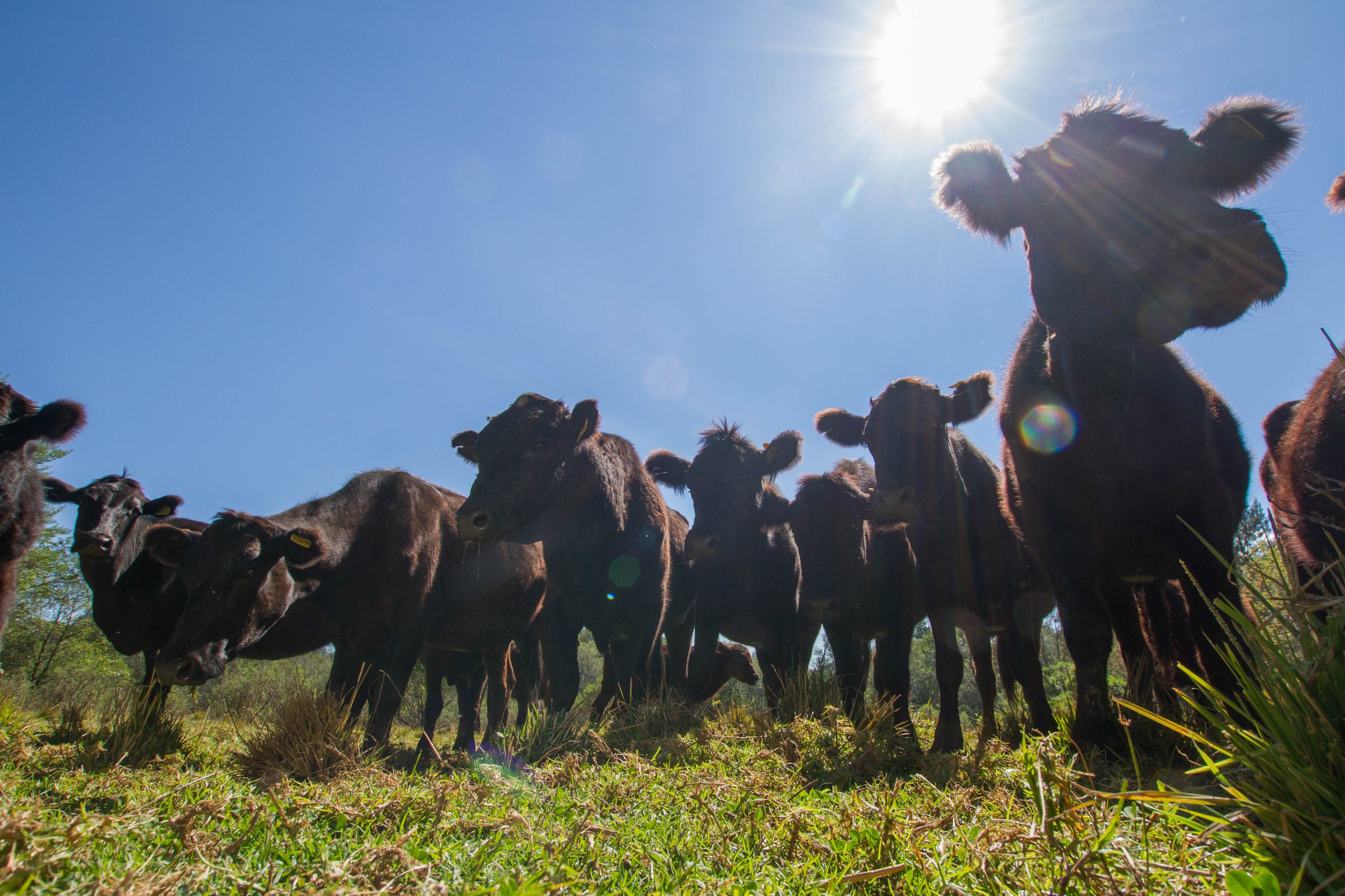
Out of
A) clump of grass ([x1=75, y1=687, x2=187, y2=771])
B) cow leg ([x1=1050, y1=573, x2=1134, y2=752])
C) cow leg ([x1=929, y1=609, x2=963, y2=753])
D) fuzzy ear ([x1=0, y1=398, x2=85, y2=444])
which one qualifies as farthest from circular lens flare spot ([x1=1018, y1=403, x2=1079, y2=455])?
fuzzy ear ([x1=0, y1=398, x2=85, y2=444])

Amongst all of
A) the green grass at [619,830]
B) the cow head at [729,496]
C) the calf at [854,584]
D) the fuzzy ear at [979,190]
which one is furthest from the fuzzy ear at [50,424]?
the fuzzy ear at [979,190]

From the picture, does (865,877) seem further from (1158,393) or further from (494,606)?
(494,606)

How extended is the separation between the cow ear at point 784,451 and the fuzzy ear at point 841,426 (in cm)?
133

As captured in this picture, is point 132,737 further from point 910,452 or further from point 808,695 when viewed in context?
point 910,452

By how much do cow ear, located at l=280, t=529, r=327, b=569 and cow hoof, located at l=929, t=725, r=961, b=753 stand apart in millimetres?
5543

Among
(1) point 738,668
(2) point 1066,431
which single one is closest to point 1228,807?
(2) point 1066,431

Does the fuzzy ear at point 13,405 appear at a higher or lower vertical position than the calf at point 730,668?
higher

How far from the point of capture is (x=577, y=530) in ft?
23.1

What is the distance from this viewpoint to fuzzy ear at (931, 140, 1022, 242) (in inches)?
191

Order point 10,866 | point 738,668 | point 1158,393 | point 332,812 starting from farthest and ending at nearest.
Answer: point 738,668 < point 1158,393 < point 332,812 < point 10,866

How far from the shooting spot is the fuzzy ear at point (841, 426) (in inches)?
316

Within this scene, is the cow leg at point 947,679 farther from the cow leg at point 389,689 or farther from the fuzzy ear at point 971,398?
the cow leg at point 389,689

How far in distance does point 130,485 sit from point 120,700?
5.92m

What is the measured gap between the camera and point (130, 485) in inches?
355
